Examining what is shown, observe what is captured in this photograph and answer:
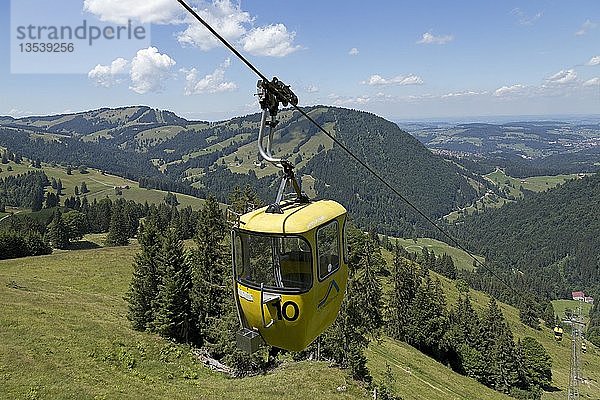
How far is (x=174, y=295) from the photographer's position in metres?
40.7

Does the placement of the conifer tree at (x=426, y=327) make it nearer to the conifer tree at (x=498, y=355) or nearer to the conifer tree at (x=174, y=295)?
the conifer tree at (x=498, y=355)

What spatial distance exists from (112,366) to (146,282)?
13.5 metres

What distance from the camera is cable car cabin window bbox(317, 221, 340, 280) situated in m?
10.7

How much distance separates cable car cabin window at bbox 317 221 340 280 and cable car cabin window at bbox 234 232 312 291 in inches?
17.8

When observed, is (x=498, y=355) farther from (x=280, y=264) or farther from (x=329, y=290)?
(x=280, y=264)

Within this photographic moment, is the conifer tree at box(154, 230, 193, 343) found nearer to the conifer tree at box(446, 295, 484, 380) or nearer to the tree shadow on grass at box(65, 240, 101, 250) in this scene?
the conifer tree at box(446, 295, 484, 380)

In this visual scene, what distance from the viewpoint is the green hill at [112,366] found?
83.3 ft

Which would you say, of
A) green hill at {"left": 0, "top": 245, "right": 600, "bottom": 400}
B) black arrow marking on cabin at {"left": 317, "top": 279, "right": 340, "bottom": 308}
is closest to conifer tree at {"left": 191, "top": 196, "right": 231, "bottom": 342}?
green hill at {"left": 0, "top": 245, "right": 600, "bottom": 400}

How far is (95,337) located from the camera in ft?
110

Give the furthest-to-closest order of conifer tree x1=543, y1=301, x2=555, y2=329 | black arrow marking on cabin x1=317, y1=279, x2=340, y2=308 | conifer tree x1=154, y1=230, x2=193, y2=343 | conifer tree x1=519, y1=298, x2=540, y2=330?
conifer tree x1=543, y1=301, x2=555, y2=329 → conifer tree x1=519, y1=298, x2=540, y2=330 → conifer tree x1=154, y1=230, x2=193, y2=343 → black arrow marking on cabin x1=317, y1=279, x2=340, y2=308

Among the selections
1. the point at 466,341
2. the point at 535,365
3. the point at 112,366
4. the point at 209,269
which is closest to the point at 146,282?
the point at 209,269

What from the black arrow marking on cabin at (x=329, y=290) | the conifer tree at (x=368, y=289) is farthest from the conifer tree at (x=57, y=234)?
the black arrow marking on cabin at (x=329, y=290)

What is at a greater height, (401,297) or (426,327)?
(401,297)

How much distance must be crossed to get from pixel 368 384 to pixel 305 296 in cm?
2726
